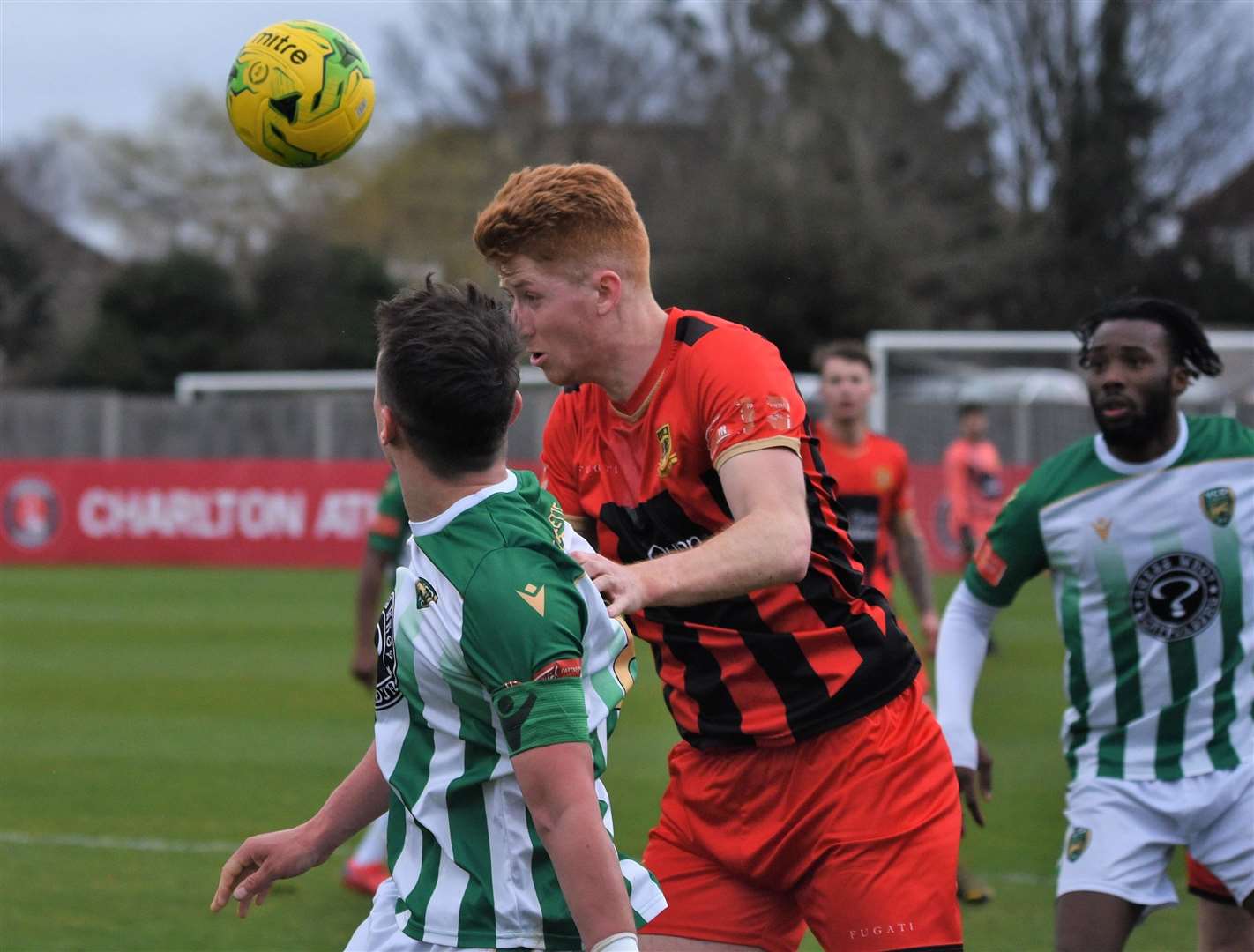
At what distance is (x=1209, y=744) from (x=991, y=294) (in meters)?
36.7

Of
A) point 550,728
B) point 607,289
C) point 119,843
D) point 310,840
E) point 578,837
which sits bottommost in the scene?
point 119,843

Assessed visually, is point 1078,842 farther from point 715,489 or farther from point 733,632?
point 715,489

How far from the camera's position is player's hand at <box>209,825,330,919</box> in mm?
3006

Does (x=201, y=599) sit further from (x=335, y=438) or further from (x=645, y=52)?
(x=645, y=52)

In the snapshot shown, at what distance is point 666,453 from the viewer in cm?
353

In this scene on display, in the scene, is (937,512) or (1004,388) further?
(1004,388)

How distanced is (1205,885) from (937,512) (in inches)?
685

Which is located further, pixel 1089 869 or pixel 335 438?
pixel 335 438

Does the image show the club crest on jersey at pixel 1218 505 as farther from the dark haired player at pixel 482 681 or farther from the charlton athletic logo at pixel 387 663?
the charlton athletic logo at pixel 387 663

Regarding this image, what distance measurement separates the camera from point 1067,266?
40500 millimetres

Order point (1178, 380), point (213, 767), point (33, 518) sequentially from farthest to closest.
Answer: point (33, 518) < point (213, 767) < point (1178, 380)

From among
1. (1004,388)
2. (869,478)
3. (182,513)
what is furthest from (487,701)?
(1004,388)

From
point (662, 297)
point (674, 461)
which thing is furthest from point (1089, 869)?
point (662, 297)

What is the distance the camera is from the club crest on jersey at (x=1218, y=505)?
14.7 ft
